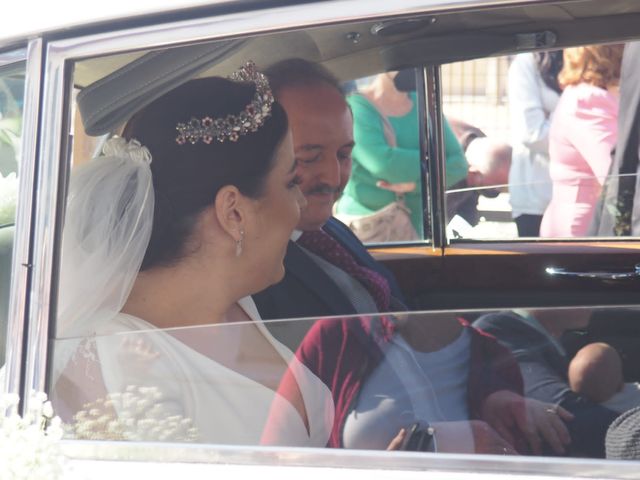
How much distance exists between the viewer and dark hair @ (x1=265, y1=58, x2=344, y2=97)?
2.65 metres

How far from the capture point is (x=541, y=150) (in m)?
4.70

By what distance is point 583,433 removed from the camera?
1836 millimetres

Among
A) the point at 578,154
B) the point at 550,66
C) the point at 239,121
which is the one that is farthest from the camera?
the point at 578,154

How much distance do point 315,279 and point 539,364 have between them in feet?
3.05

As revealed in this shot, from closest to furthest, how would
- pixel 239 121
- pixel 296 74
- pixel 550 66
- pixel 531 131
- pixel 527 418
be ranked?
pixel 527 418 → pixel 239 121 → pixel 296 74 → pixel 550 66 → pixel 531 131

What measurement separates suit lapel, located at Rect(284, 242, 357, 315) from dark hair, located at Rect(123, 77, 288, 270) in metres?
0.34

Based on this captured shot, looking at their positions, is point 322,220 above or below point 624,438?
above

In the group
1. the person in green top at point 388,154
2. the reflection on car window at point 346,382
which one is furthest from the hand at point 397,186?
the reflection on car window at point 346,382

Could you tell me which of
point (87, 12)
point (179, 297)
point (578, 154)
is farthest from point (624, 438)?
point (578, 154)

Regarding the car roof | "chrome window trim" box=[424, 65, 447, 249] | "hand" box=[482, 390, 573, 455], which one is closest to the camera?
the car roof

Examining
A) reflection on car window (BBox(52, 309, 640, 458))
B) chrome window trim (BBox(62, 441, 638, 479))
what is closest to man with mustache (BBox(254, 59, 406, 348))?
reflection on car window (BBox(52, 309, 640, 458))

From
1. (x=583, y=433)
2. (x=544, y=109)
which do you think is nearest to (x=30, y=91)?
(x=583, y=433)

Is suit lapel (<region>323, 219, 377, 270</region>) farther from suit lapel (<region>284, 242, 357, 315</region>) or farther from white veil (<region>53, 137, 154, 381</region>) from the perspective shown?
white veil (<region>53, 137, 154, 381</region>)

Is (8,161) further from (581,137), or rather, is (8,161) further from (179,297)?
(581,137)
